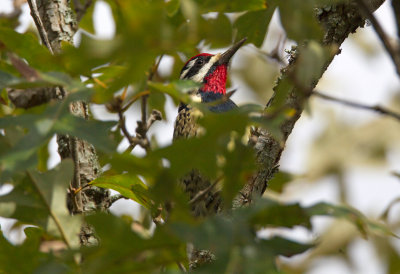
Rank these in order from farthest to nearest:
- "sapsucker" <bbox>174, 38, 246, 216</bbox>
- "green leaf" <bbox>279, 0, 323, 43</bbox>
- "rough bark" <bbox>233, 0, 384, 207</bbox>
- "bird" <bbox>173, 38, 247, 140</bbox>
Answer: "bird" <bbox>173, 38, 247, 140</bbox>
"sapsucker" <bbox>174, 38, 246, 216</bbox>
"rough bark" <bbox>233, 0, 384, 207</bbox>
"green leaf" <bbox>279, 0, 323, 43</bbox>

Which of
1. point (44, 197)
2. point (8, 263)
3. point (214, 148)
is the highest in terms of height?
point (214, 148)

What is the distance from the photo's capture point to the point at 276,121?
154 cm

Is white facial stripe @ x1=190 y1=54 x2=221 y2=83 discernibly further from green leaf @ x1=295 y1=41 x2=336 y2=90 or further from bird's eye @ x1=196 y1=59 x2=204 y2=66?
green leaf @ x1=295 y1=41 x2=336 y2=90

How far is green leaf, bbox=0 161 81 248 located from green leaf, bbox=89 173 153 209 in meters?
0.48

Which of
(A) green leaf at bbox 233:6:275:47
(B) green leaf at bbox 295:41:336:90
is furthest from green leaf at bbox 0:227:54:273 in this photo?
(A) green leaf at bbox 233:6:275:47

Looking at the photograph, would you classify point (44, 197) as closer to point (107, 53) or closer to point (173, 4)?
point (107, 53)

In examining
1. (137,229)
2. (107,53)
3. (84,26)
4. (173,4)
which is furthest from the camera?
(84,26)

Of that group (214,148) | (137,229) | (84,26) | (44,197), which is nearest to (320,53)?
(214,148)

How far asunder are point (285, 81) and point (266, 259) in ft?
1.67

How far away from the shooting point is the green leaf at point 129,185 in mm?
2471

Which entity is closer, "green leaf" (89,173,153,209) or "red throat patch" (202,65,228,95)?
"green leaf" (89,173,153,209)

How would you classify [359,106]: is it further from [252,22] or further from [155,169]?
[252,22]

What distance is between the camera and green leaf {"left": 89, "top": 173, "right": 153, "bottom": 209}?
8.11ft

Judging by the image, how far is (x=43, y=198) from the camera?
6.48 feet
